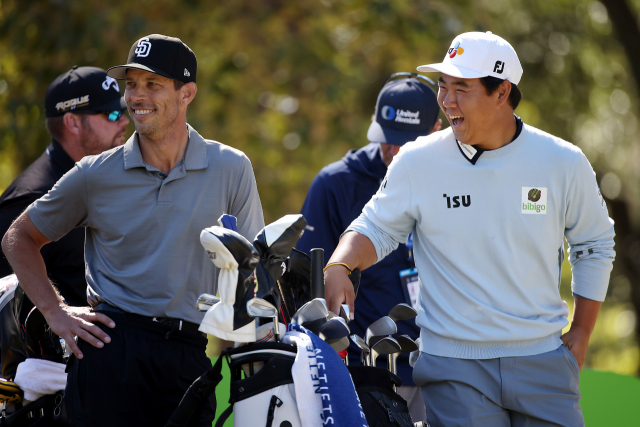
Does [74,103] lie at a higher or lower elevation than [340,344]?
higher

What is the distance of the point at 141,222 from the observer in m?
3.28

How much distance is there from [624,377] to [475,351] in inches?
157

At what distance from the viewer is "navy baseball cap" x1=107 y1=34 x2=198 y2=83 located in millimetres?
3361

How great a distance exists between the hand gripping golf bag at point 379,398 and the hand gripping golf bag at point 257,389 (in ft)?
1.43

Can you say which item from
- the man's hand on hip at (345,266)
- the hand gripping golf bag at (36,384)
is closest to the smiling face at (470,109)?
the man's hand on hip at (345,266)

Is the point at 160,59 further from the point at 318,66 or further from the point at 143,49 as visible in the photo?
the point at 318,66

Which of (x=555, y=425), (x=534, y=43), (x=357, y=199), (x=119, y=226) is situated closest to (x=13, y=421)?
(x=119, y=226)

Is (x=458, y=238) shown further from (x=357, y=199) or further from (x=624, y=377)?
(x=624, y=377)

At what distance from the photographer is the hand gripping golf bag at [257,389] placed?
2.46m

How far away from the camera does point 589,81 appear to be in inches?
481

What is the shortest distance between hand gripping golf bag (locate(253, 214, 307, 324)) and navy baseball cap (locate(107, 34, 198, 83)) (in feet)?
3.62

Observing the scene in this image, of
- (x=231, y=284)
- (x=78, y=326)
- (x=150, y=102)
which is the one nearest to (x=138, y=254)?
(x=78, y=326)

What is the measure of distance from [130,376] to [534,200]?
71.8 inches

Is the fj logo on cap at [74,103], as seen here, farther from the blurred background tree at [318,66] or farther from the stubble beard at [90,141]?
the blurred background tree at [318,66]
